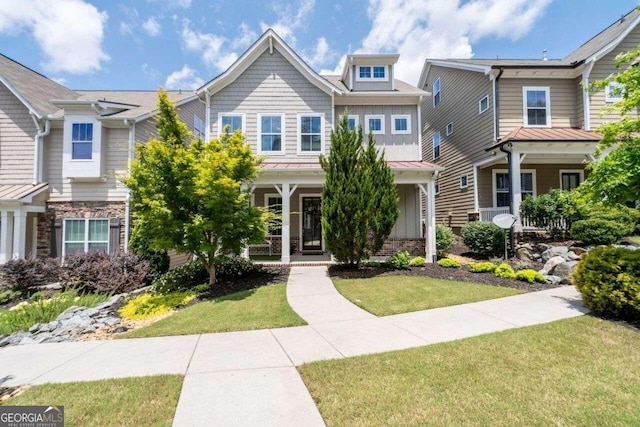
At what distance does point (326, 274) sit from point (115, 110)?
1023 centimetres

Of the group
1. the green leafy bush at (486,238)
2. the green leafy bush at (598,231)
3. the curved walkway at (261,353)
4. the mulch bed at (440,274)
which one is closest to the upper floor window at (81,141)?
the curved walkway at (261,353)

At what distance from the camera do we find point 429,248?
36.3 feet

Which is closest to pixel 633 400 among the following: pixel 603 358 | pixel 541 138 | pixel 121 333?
pixel 603 358

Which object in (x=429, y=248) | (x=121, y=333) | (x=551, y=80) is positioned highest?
(x=551, y=80)

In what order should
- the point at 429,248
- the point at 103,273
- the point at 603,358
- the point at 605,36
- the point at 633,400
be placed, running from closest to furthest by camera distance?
the point at 633,400 → the point at 603,358 → the point at 103,273 → the point at 429,248 → the point at 605,36

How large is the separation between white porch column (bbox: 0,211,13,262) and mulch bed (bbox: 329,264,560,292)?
37.5 ft

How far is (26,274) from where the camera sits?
9.30m

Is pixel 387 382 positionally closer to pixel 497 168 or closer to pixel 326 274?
pixel 326 274

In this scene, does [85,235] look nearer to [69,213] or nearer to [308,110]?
[69,213]

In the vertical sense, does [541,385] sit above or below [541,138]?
below

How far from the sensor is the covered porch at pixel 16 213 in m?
10.4

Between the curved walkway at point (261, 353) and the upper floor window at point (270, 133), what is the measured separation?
7.85m

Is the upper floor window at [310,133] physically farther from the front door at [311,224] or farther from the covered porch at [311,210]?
the front door at [311,224]

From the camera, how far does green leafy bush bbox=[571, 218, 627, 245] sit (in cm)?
944
